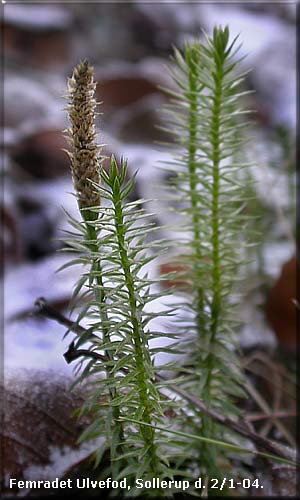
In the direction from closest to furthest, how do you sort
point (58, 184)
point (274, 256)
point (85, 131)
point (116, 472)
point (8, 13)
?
point (85, 131) → point (116, 472) → point (274, 256) → point (58, 184) → point (8, 13)

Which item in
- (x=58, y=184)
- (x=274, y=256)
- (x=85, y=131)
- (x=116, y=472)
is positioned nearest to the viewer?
(x=85, y=131)

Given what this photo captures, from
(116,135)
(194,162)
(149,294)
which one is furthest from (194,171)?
(116,135)

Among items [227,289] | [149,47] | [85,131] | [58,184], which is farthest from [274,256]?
[149,47]

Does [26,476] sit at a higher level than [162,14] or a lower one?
lower

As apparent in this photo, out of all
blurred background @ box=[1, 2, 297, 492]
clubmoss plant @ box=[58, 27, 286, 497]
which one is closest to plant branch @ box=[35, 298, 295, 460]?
clubmoss plant @ box=[58, 27, 286, 497]

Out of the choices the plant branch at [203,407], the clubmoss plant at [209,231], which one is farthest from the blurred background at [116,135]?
the plant branch at [203,407]

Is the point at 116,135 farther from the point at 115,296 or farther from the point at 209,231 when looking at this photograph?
the point at 115,296

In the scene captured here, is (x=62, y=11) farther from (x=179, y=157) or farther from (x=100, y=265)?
(x=100, y=265)

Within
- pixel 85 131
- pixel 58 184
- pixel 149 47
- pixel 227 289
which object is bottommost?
pixel 227 289
